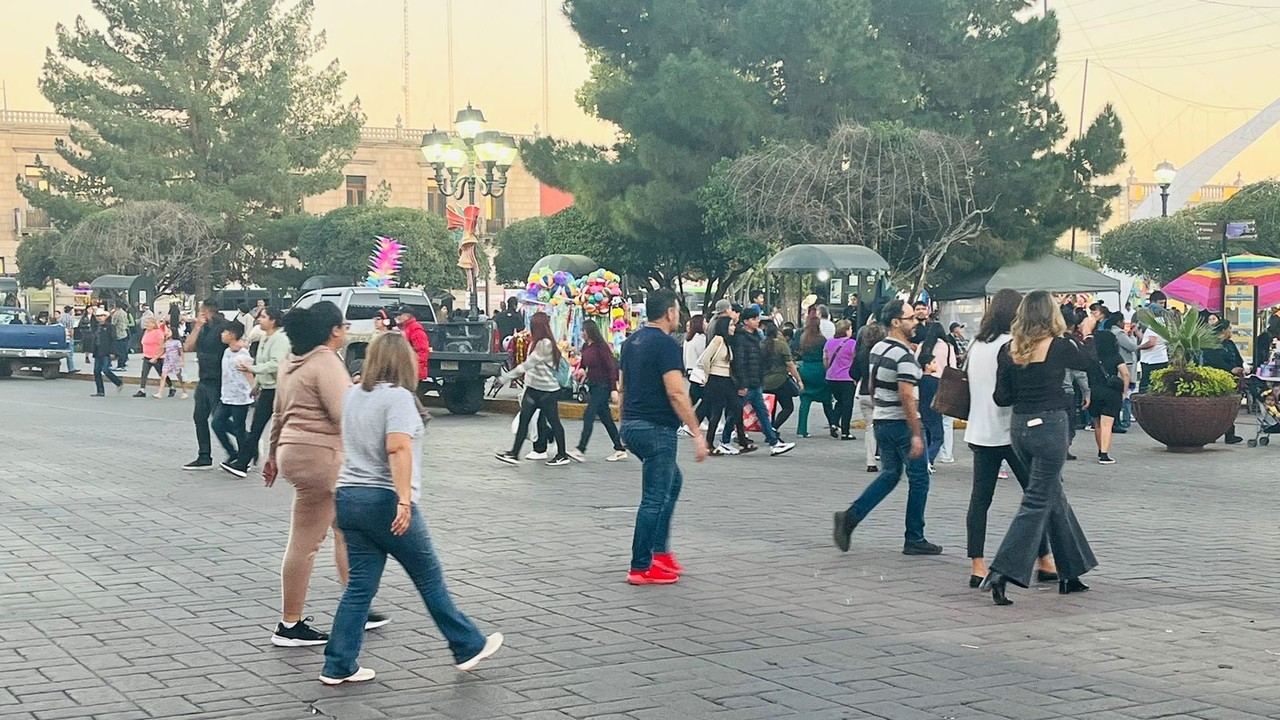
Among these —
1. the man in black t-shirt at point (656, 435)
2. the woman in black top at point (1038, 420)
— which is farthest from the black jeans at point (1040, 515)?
the man in black t-shirt at point (656, 435)

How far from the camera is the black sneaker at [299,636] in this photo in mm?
7250

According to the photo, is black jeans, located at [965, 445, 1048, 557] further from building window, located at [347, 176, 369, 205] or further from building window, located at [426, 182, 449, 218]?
building window, located at [426, 182, 449, 218]

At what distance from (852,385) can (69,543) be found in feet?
33.4

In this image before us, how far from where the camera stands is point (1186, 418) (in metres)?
17.2

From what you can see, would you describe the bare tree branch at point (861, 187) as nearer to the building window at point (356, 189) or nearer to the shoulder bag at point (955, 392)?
the shoulder bag at point (955, 392)

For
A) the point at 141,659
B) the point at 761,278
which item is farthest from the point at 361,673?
the point at 761,278

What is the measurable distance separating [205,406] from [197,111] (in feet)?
176

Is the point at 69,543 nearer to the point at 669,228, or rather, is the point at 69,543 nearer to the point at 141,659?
the point at 141,659

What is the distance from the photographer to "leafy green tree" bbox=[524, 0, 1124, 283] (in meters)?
39.7

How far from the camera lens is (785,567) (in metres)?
9.42

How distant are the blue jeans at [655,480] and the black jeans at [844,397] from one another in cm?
953

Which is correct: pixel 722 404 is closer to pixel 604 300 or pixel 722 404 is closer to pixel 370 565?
pixel 604 300

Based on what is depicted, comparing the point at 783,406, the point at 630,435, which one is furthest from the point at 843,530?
the point at 783,406

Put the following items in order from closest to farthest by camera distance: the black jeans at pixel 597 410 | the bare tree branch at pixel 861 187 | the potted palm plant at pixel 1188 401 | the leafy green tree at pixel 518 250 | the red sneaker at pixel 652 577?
the red sneaker at pixel 652 577
the black jeans at pixel 597 410
the potted palm plant at pixel 1188 401
the bare tree branch at pixel 861 187
the leafy green tree at pixel 518 250
